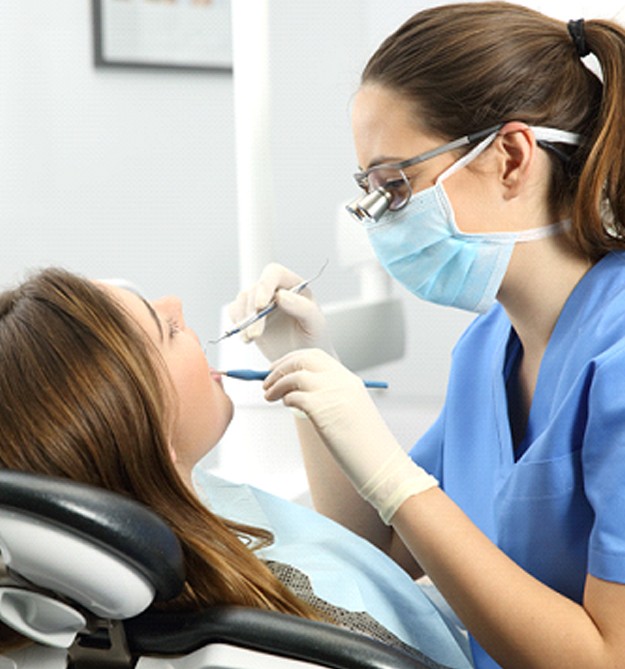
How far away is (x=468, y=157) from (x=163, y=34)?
244 cm

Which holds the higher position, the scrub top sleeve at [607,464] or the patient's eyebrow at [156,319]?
the patient's eyebrow at [156,319]

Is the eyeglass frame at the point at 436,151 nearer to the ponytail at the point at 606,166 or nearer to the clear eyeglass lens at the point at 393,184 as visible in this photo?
the clear eyeglass lens at the point at 393,184

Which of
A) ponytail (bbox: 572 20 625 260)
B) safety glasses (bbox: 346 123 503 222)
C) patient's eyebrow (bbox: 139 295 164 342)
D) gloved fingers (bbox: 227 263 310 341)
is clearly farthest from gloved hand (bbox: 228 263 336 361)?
ponytail (bbox: 572 20 625 260)

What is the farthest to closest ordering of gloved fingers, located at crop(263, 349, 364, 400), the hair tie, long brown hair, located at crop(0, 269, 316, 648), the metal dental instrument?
the metal dental instrument
the hair tie
gloved fingers, located at crop(263, 349, 364, 400)
long brown hair, located at crop(0, 269, 316, 648)

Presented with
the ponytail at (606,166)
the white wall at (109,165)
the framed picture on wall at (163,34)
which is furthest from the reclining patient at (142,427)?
the framed picture on wall at (163,34)

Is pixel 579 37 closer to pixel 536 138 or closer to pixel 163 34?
pixel 536 138

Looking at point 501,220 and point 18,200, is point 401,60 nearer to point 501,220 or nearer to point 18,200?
point 501,220

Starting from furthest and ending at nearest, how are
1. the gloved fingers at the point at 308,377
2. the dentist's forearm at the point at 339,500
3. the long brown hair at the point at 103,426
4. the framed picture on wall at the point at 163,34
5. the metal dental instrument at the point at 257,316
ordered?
the framed picture on wall at the point at 163,34
the dentist's forearm at the point at 339,500
the metal dental instrument at the point at 257,316
the gloved fingers at the point at 308,377
the long brown hair at the point at 103,426

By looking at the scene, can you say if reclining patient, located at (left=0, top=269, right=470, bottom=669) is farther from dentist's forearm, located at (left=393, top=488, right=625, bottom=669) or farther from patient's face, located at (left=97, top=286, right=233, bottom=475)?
dentist's forearm, located at (left=393, top=488, right=625, bottom=669)

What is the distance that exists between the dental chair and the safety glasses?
0.65 m

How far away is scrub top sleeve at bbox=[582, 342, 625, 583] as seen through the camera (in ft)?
3.81

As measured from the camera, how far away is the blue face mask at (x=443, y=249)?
1.37 metres

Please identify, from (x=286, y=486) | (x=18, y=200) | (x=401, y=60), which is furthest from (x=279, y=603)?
(x=18, y=200)

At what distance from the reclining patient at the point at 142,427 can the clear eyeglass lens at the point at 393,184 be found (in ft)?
1.07
